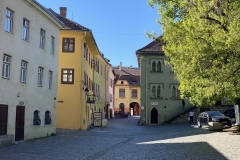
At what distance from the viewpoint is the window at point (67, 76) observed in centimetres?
3044

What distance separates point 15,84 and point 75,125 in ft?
40.2

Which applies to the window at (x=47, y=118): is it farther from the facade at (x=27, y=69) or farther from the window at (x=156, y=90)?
the window at (x=156, y=90)

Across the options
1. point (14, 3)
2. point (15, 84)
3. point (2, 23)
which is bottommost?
point (15, 84)

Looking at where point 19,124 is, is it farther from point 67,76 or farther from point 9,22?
point 67,76

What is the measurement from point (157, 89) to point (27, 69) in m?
24.1

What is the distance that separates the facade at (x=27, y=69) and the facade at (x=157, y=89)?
705 inches

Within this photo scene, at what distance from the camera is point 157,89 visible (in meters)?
41.7

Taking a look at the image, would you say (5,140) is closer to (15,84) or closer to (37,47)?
(15,84)

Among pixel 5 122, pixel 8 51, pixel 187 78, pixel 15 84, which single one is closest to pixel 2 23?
pixel 8 51

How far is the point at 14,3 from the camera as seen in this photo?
61.0 feet

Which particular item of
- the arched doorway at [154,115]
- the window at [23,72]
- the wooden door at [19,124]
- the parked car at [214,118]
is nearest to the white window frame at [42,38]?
the window at [23,72]

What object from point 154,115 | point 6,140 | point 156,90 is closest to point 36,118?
point 6,140

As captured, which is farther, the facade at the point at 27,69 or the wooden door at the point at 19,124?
the wooden door at the point at 19,124

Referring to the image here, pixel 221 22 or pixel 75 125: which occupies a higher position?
pixel 221 22
